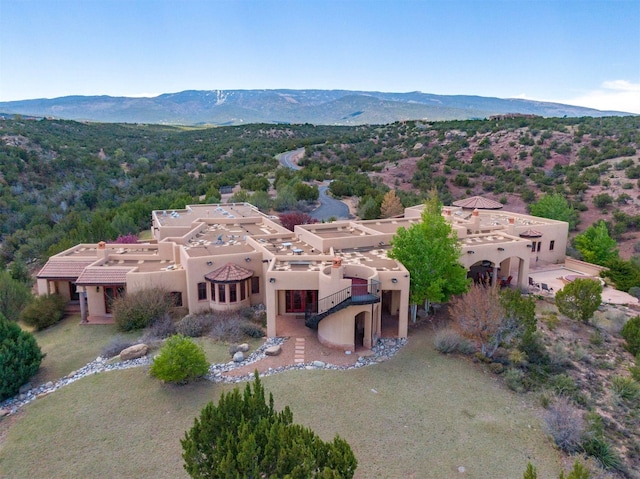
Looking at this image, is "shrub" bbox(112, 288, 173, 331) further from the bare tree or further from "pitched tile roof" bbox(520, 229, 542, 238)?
"pitched tile roof" bbox(520, 229, 542, 238)

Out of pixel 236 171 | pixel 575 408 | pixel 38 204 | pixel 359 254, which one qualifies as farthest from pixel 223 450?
pixel 236 171

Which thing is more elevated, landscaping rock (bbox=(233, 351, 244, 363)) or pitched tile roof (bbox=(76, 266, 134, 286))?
pitched tile roof (bbox=(76, 266, 134, 286))

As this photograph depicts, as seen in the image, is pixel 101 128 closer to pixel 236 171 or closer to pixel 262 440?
pixel 236 171

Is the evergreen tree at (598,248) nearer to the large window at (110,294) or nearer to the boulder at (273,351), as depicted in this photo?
the boulder at (273,351)

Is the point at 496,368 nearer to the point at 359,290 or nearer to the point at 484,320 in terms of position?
the point at 484,320

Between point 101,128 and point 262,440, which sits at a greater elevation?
point 101,128

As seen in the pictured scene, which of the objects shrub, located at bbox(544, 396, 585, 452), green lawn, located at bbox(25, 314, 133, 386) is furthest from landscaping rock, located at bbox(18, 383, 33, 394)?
shrub, located at bbox(544, 396, 585, 452)

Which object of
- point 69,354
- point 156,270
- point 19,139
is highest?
point 19,139
